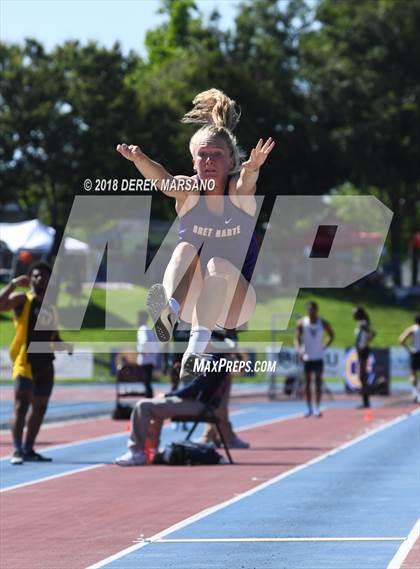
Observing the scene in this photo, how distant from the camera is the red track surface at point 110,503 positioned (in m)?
9.00

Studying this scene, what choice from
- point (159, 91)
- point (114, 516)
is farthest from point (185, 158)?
point (114, 516)

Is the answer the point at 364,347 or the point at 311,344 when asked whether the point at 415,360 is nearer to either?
the point at 364,347

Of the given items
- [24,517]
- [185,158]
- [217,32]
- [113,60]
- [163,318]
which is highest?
[217,32]

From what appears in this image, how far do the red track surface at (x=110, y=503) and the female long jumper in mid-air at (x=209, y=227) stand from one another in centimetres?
265

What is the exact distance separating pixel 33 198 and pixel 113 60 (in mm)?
7666

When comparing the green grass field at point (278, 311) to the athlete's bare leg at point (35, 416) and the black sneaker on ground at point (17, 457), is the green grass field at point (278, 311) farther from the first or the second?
the black sneaker on ground at point (17, 457)

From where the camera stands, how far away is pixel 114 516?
1060cm

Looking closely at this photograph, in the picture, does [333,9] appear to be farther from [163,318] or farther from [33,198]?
[163,318]

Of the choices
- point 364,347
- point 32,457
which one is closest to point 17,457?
point 32,457

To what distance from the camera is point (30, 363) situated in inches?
576

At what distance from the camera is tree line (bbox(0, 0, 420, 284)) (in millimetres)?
42875

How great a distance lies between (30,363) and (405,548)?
6832 mm

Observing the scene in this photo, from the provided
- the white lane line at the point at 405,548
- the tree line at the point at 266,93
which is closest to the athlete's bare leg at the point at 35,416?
the white lane line at the point at 405,548

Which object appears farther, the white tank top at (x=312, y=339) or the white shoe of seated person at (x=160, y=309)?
the white tank top at (x=312, y=339)
